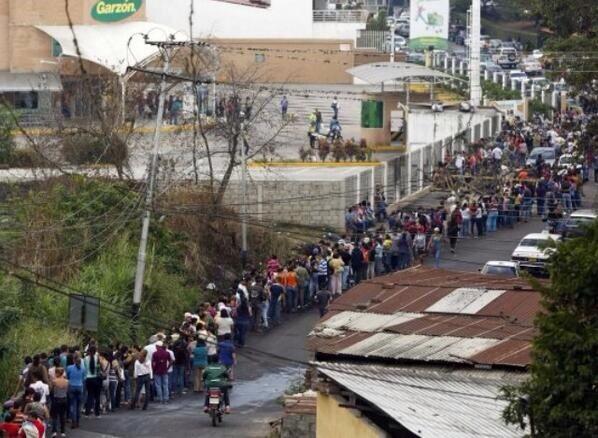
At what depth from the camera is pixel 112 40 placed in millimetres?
65688

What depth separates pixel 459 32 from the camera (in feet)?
379

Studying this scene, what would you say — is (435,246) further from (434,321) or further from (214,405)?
(434,321)

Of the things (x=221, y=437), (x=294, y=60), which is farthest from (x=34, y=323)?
(x=294, y=60)

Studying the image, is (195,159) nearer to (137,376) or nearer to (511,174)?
(511,174)

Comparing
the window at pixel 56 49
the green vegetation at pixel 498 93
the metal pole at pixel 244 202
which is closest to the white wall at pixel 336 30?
the green vegetation at pixel 498 93

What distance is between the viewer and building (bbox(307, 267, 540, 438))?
2228 cm

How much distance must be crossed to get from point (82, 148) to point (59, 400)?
18283 mm

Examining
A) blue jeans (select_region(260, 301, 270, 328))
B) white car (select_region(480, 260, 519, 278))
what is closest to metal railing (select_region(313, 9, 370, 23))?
white car (select_region(480, 260, 519, 278))

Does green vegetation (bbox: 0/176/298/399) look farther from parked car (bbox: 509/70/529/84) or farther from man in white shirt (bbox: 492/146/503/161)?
parked car (bbox: 509/70/529/84)

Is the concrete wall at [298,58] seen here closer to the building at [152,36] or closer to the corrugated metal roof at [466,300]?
the building at [152,36]

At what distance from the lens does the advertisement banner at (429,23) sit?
271ft

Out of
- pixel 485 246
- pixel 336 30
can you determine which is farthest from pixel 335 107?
pixel 485 246

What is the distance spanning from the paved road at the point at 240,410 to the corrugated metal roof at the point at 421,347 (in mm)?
3791

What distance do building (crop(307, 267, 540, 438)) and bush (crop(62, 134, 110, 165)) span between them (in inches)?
649
